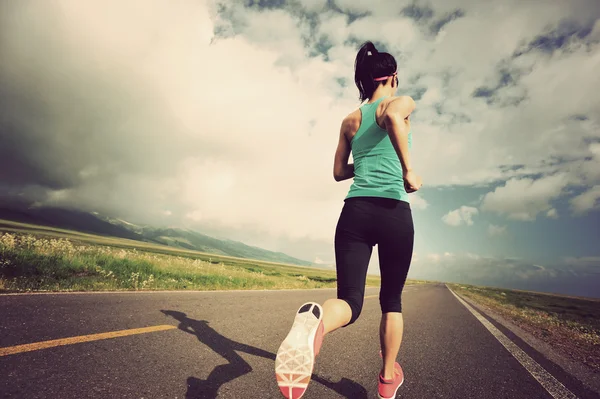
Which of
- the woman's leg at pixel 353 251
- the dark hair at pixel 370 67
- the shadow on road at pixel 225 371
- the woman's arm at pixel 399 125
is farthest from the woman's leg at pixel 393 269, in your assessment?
the dark hair at pixel 370 67

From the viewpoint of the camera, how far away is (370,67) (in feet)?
7.35

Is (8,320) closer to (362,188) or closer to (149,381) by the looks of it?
(149,381)

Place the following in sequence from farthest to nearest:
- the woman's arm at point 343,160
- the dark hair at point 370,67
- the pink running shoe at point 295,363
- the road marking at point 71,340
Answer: the road marking at point 71,340
the woman's arm at point 343,160
the dark hair at point 370,67
the pink running shoe at point 295,363

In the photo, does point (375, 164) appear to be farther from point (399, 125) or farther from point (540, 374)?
point (540, 374)

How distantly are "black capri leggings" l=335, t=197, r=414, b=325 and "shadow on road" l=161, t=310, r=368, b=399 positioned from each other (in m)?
1.27

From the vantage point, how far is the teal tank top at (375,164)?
1.97 metres

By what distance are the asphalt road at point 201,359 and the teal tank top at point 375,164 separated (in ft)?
6.37

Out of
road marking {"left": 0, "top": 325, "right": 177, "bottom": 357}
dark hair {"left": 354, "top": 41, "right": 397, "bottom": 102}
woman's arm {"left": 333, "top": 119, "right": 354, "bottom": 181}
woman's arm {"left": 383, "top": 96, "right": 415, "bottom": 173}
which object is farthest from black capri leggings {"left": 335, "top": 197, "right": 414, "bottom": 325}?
road marking {"left": 0, "top": 325, "right": 177, "bottom": 357}

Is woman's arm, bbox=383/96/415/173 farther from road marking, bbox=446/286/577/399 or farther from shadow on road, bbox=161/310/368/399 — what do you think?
road marking, bbox=446/286/577/399

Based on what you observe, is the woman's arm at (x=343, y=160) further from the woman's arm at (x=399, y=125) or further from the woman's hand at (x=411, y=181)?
the woman's hand at (x=411, y=181)

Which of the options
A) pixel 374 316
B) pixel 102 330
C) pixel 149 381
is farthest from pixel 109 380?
pixel 374 316

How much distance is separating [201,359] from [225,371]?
41cm

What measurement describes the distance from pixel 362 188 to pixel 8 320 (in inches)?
185

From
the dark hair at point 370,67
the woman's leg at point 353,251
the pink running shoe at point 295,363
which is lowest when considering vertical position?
the pink running shoe at point 295,363
